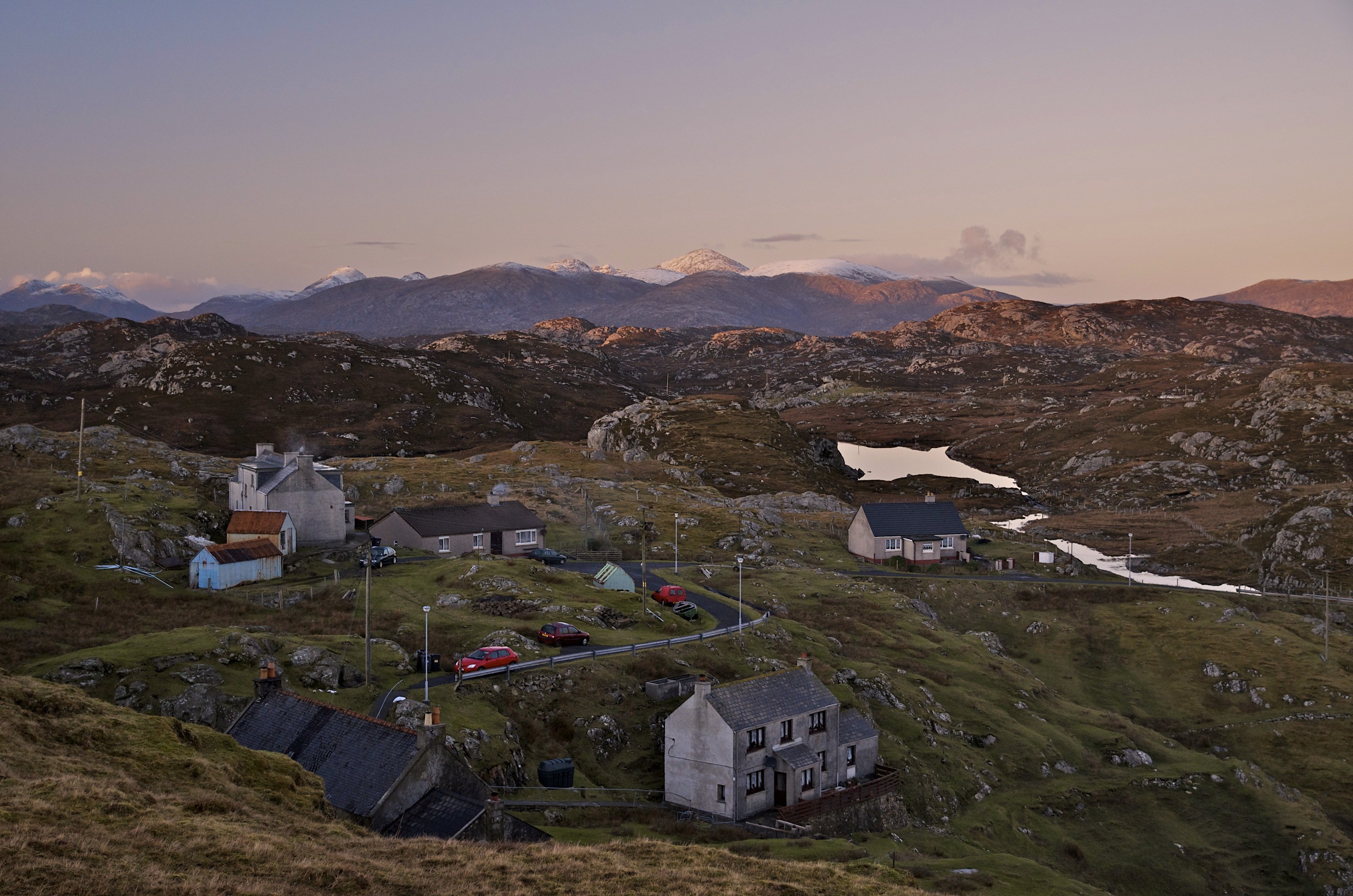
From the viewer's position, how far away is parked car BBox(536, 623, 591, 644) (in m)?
62.8

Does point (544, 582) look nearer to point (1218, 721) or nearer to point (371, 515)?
point (371, 515)

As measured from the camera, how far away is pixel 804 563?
112 m

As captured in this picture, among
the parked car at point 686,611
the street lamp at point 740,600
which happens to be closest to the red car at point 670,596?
the parked car at point 686,611

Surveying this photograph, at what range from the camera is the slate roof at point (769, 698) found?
53.2 metres

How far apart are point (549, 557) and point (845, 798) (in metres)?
46.3

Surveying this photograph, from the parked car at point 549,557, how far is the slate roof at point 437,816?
54533 mm

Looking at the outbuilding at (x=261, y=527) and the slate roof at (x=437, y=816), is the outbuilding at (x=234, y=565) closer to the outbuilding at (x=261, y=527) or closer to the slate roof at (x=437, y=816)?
the outbuilding at (x=261, y=527)

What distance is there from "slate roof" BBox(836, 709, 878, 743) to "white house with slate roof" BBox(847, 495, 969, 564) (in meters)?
55.7

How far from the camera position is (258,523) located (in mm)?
82688

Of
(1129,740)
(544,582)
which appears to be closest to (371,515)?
(544,582)

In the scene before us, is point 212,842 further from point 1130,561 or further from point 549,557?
point 1130,561

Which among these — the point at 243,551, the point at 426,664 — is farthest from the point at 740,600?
the point at 243,551

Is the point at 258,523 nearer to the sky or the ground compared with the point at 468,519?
nearer to the sky

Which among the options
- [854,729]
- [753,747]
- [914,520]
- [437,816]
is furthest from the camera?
[914,520]
